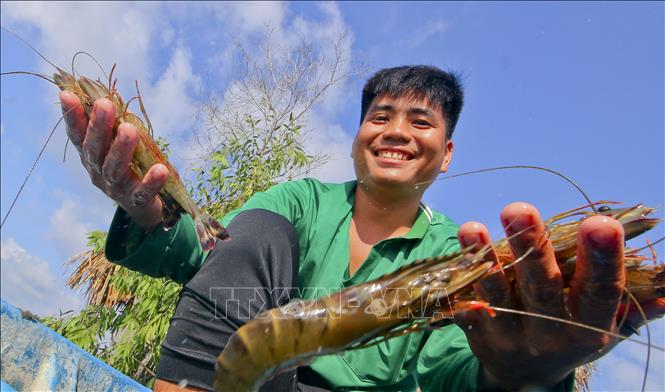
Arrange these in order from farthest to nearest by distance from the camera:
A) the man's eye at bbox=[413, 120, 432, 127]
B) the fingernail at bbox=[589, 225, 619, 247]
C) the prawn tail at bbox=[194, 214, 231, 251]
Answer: the man's eye at bbox=[413, 120, 432, 127]
the prawn tail at bbox=[194, 214, 231, 251]
the fingernail at bbox=[589, 225, 619, 247]

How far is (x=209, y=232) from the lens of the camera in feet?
8.39

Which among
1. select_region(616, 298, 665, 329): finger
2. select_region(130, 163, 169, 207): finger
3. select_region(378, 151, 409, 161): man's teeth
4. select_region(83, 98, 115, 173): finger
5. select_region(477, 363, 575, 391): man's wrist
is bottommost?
select_region(477, 363, 575, 391): man's wrist

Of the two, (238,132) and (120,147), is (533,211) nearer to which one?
(120,147)

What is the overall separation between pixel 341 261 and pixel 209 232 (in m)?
0.76

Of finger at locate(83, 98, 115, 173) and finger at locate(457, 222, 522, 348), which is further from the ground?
finger at locate(83, 98, 115, 173)

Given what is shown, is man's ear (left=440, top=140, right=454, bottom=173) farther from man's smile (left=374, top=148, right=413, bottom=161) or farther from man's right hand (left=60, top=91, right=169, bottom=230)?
man's right hand (left=60, top=91, right=169, bottom=230)

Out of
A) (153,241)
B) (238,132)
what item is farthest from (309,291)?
(238,132)

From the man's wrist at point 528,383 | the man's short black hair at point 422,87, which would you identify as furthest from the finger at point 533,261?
the man's short black hair at point 422,87

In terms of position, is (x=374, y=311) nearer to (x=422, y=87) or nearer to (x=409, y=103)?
(x=409, y=103)

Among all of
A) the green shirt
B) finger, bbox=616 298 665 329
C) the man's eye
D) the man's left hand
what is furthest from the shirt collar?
finger, bbox=616 298 665 329

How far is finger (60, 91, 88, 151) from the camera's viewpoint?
223 centimetres

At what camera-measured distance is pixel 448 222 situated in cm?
349

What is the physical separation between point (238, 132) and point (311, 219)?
7.90 metres

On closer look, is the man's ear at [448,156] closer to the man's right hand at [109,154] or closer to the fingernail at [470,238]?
the fingernail at [470,238]
